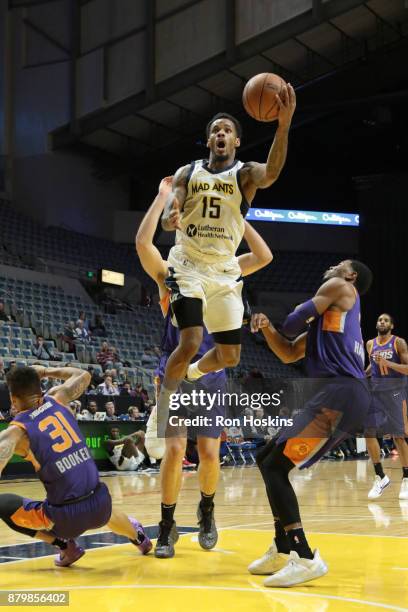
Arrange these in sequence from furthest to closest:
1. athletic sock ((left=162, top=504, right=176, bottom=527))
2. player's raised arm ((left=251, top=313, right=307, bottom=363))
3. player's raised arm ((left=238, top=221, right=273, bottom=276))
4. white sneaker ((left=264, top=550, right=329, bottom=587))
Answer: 1. player's raised arm ((left=238, top=221, right=273, bottom=276))
2. athletic sock ((left=162, top=504, right=176, bottom=527))
3. player's raised arm ((left=251, top=313, right=307, bottom=363))
4. white sneaker ((left=264, top=550, right=329, bottom=587))

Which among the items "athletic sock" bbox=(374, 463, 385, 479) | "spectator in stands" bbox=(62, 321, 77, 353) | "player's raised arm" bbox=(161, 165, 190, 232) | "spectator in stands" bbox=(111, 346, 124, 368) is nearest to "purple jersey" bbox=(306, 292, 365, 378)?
"player's raised arm" bbox=(161, 165, 190, 232)

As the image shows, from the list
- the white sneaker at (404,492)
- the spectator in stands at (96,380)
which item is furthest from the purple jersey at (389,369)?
the spectator in stands at (96,380)

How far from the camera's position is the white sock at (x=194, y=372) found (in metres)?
5.74

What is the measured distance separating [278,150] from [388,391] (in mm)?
6821

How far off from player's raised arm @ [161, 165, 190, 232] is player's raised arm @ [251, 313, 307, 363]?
0.75 metres

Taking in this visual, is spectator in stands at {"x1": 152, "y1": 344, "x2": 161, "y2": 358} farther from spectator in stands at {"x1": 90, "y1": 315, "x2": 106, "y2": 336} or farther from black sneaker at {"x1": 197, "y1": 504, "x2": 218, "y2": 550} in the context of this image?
black sneaker at {"x1": 197, "y1": 504, "x2": 218, "y2": 550}

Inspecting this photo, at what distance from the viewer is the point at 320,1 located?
21.5 meters

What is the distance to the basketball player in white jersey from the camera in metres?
5.43

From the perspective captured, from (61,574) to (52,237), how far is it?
21627 millimetres

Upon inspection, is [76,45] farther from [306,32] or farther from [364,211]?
[364,211]

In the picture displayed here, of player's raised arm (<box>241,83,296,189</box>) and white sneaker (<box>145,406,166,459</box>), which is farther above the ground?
player's raised arm (<box>241,83,296,189</box>)

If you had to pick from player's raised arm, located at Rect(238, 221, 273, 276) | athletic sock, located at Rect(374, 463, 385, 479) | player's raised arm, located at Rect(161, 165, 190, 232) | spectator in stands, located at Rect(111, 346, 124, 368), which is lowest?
athletic sock, located at Rect(374, 463, 385, 479)

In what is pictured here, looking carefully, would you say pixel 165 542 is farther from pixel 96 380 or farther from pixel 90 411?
pixel 96 380

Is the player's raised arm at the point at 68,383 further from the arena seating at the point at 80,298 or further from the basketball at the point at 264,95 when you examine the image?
the arena seating at the point at 80,298
